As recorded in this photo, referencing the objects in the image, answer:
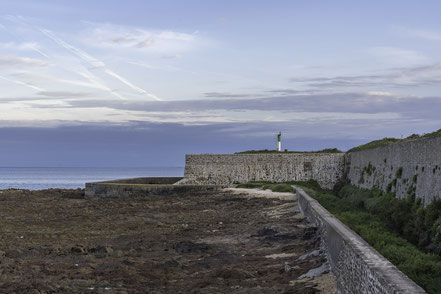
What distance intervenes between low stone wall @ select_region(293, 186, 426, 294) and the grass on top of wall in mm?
676

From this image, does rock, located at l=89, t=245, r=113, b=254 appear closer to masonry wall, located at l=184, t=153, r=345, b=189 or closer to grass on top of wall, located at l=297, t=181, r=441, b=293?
grass on top of wall, located at l=297, t=181, r=441, b=293

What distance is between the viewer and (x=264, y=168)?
40094 mm

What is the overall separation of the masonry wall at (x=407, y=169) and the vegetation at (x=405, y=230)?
312 millimetres

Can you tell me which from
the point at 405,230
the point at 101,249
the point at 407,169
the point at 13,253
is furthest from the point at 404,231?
the point at 13,253

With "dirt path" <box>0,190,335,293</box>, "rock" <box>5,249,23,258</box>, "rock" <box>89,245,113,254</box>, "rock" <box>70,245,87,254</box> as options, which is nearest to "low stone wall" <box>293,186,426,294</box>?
"dirt path" <box>0,190,335,293</box>

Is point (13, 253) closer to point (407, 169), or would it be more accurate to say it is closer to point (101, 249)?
point (101, 249)

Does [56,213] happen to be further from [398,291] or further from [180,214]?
[398,291]

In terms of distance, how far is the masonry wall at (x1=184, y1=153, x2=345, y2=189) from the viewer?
3900 cm

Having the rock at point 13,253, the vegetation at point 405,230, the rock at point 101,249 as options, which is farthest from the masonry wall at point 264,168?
the rock at point 13,253

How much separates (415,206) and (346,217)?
220 centimetres

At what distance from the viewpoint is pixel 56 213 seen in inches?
1070

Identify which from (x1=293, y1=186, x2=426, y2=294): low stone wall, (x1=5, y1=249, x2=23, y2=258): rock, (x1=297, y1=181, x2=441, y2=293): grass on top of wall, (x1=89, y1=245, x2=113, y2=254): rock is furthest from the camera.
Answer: (x1=89, y1=245, x2=113, y2=254): rock

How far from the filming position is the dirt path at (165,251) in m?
10.6

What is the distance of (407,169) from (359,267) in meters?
11.0
